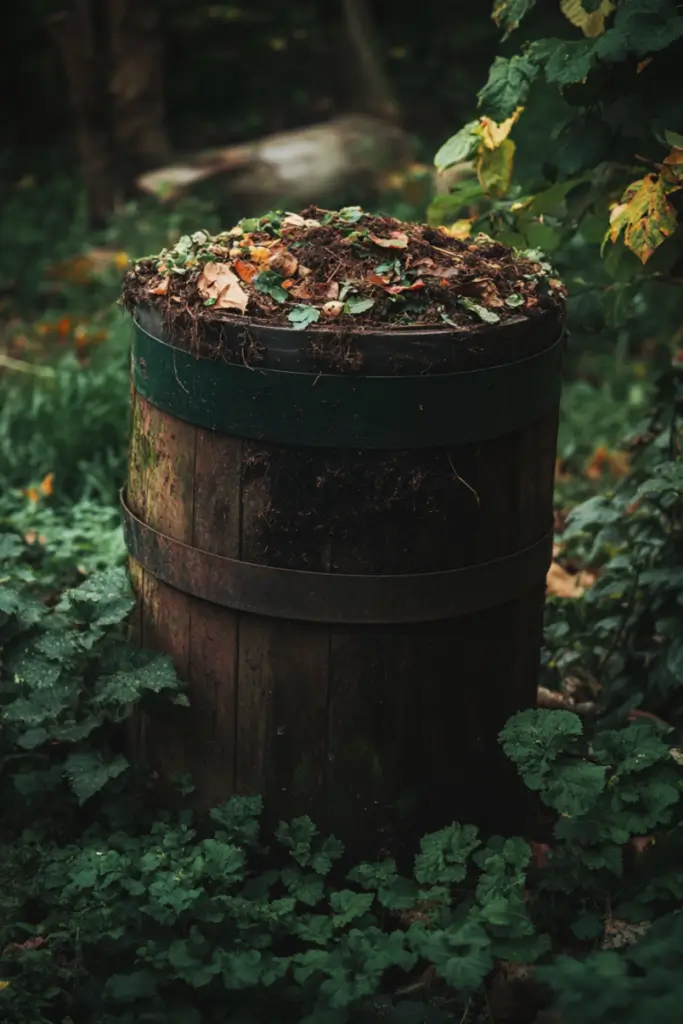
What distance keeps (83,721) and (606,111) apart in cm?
170

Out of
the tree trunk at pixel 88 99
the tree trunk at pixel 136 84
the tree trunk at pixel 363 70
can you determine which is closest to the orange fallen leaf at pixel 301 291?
the tree trunk at pixel 88 99

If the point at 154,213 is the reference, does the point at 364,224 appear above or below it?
above

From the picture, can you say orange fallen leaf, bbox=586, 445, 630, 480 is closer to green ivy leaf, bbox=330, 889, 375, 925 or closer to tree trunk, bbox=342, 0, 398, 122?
green ivy leaf, bbox=330, 889, 375, 925

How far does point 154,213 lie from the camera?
22.5ft

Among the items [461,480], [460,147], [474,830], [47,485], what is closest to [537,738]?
[474,830]

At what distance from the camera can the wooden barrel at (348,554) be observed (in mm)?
2389

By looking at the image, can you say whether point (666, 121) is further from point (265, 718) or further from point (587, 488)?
point (587, 488)

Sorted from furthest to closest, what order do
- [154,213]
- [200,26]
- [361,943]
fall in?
[200,26], [154,213], [361,943]

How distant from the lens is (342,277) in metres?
2.54

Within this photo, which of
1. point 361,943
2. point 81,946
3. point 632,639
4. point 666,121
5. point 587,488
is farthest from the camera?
point 587,488

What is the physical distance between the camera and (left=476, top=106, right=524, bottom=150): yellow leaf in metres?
2.95

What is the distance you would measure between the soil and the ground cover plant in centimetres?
31

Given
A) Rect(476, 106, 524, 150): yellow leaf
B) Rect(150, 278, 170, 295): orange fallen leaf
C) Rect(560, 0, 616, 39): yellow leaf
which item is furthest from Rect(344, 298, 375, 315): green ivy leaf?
Rect(560, 0, 616, 39): yellow leaf

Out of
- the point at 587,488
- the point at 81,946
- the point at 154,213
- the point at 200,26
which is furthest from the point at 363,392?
the point at 200,26
